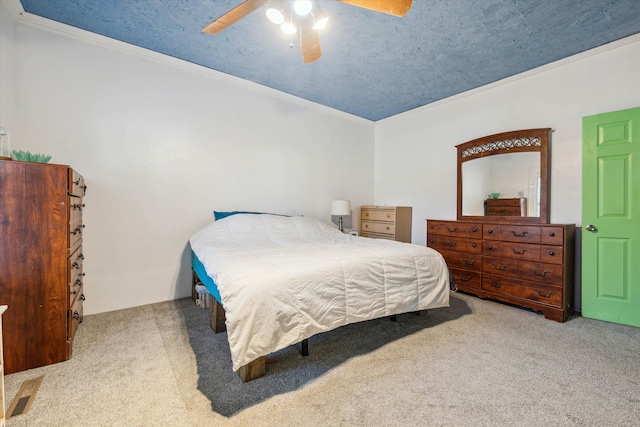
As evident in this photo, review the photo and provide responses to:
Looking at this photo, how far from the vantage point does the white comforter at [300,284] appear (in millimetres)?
1415

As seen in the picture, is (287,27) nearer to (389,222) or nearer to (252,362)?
(252,362)

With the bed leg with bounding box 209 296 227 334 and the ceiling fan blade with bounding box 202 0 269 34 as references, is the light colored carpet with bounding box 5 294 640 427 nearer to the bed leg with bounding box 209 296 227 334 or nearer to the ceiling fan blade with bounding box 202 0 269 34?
the bed leg with bounding box 209 296 227 334

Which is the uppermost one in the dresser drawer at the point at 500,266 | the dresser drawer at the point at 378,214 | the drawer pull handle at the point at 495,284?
the dresser drawer at the point at 378,214

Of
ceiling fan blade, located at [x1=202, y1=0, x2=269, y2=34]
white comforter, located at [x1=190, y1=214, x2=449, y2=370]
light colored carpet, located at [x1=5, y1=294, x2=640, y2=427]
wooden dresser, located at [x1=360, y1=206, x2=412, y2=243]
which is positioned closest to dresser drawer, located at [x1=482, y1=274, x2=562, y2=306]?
light colored carpet, located at [x1=5, y1=294, x2=640, y2=427]

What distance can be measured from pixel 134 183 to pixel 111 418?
210 centimetres

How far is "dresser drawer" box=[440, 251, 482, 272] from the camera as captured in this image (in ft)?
9.79

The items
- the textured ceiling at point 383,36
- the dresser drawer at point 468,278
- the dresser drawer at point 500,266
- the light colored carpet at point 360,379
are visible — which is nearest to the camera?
the light colored carpet at point 360,379

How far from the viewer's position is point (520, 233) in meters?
2.66

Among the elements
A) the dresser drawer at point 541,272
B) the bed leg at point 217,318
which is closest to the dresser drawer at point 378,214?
the dresser drawer at point 541,272

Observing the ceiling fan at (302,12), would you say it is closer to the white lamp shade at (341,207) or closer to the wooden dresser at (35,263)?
the wooden dresser at (35,263)

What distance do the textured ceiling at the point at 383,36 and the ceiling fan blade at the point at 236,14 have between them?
0.40 metres

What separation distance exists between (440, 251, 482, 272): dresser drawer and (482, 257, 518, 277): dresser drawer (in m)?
0.06

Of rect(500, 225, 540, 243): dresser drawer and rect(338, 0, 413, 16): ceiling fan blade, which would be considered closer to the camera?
rect(338, 0, 413, 16): ceiling fan blade

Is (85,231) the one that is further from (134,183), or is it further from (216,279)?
(216,279)
